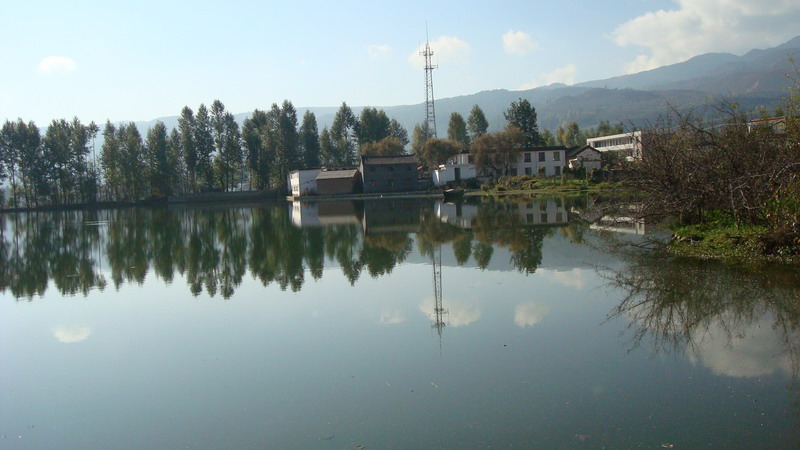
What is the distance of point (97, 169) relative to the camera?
236 feet

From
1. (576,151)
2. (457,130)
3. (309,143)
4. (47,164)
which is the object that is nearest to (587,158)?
(576,151)

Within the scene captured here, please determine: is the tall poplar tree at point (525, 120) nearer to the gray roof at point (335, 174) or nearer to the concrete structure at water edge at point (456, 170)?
the concrete structure at water edge at point (456, 170)

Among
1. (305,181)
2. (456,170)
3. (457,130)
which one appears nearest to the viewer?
(456,170)

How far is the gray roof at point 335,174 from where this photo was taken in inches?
2657

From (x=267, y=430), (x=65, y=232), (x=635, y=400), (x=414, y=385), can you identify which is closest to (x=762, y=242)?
(x=635, y=400)

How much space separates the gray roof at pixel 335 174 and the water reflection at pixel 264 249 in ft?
114

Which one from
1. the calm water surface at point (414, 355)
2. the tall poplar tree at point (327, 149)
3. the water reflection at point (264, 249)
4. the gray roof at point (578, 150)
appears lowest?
the calm water surface at point (414, 355)

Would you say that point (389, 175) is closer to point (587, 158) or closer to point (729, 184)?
point (587, 158)

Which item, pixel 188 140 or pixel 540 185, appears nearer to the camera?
pixel 540 185

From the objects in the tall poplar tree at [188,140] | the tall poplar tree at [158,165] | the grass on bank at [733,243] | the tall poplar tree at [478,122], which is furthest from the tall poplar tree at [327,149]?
the grass on bank at [733,243]

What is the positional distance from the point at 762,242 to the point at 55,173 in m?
70.8

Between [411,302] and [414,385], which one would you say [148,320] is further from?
[414,385]

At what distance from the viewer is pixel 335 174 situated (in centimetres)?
6844

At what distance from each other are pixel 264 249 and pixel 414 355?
13.9 metres
